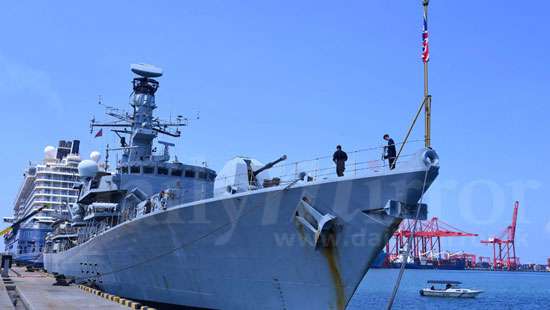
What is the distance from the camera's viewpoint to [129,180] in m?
20.8

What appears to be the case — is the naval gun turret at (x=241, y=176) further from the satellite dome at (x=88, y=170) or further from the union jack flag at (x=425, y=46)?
the satellite dome at (x=88, y=170)

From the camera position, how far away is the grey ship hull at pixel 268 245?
Answer: 36.1 ft

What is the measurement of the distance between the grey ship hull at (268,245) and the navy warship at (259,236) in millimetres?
23

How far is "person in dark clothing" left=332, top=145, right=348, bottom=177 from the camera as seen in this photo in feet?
38.6

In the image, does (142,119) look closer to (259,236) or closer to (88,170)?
(88,170)

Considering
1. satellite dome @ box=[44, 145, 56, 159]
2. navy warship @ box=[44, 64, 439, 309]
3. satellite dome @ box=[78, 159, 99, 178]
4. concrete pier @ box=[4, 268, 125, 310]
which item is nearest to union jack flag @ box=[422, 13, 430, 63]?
navy warship @ box=[44, 64, 439, 309]

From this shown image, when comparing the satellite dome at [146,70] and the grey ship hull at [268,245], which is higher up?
the satellite dome at [146,70]

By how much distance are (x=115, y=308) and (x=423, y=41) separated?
985 centimetres

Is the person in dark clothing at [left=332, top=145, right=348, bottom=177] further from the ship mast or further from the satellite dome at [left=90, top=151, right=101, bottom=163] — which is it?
the satellite dome at [left=90, top=151, right=101, bottom=163]

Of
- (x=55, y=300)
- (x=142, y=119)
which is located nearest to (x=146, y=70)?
(x=142, y=119)

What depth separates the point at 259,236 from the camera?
12.5 metres

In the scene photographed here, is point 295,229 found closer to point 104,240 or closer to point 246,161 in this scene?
point 246,161

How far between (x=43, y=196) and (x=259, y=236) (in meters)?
37.0

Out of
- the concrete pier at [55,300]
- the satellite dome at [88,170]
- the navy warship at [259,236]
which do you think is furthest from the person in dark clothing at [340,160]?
the satellite dome at [88,170]
